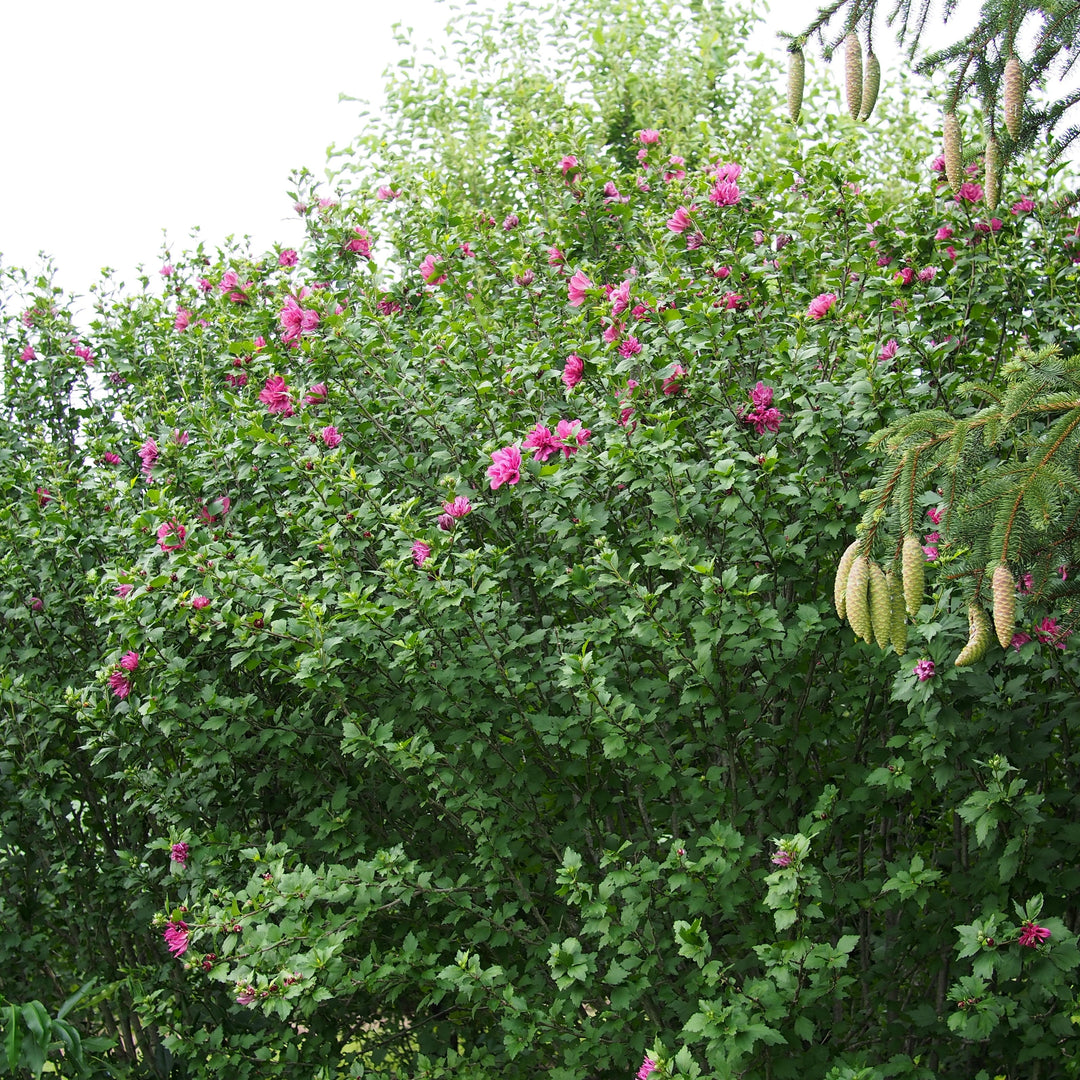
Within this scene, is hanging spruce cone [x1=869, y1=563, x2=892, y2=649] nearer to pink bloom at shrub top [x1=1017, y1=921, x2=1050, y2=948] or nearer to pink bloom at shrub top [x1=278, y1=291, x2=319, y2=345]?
pink bloom at shrub top [x1=1017, y1=921, x2=1050, y2=948]

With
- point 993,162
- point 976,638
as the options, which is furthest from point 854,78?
point 976,638

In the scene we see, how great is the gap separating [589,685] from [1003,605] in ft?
4.64

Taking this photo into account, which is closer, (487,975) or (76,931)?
(487,975)

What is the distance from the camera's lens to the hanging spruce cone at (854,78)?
2285 millimetres

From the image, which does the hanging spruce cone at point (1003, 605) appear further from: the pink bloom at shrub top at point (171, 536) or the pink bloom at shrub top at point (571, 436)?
the pink bloom at shrub top at point (171, 536)

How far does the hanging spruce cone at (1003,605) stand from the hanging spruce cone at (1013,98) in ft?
2.99

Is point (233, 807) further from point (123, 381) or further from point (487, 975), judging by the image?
point (123, 381)

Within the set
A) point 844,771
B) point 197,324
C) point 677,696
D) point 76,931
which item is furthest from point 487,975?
point 197,324

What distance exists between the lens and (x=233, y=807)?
398cm

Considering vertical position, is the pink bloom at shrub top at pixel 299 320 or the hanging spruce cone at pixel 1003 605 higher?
the pink bloom at shrub top at pixel 299 320

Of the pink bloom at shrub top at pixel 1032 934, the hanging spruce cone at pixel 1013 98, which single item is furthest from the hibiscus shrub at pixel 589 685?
the hanging spruce cone at pixel 1013 98

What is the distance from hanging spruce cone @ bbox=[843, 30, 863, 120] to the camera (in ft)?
7.50

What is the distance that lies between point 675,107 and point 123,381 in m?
4.29

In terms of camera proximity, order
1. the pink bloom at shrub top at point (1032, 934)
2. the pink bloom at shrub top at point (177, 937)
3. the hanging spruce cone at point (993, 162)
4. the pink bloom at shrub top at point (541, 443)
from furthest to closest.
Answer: the pink bloom at shrub top at point (541, 443), the pink bloom at shrub top at point (177, 937), the pink bloom at shrub top at point (1032, 934), the hanging spruce cone at point (993, 162)
